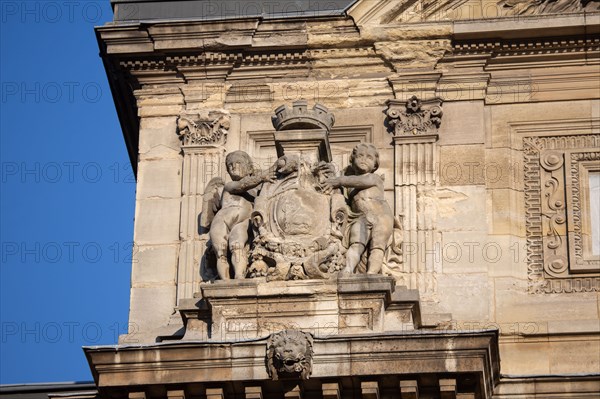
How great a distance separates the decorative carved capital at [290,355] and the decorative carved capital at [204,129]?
12.3 feet

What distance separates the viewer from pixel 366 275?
75.4 ft

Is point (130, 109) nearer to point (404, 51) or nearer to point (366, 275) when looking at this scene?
point (404, 51)

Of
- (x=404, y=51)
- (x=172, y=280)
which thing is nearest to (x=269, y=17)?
(x=404, y=51)

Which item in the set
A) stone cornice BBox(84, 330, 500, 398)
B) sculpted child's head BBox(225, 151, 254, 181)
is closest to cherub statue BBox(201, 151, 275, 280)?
sculpted child's head BBox(225, 151, 254, 181)

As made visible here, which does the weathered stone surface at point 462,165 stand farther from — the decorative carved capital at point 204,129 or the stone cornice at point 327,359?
the stone cornice at point 327,359

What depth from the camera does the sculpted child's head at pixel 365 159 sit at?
24.2 meters

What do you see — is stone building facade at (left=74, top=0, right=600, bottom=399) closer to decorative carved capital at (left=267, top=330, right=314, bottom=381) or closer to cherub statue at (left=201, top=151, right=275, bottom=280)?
decorative carved capital at (left=267, top=330, right=314, bottom=381)

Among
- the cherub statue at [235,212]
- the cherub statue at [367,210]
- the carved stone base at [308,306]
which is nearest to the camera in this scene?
the carved stone base at [308,306]

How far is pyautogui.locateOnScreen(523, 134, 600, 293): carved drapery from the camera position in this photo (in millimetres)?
24266

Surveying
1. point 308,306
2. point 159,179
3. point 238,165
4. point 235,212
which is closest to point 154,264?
point 159,179

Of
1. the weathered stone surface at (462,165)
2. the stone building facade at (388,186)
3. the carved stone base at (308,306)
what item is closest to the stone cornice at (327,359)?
the stone building facade at (388,186)

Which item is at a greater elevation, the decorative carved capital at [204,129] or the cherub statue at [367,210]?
the decorative carved capital at [204,129]

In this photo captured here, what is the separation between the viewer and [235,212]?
79.1 feet

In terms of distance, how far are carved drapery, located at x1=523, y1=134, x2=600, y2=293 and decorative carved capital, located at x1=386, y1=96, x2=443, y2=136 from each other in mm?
1036
